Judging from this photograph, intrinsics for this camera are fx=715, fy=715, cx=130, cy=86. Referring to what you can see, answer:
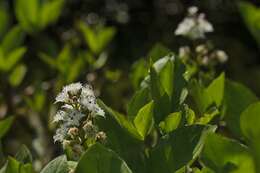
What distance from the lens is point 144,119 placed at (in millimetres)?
1442

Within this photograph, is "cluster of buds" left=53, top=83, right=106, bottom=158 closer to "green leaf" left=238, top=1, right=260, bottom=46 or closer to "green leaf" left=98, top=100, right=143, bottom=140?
"green leaf" left=98, top=100, right=143, bottom=140

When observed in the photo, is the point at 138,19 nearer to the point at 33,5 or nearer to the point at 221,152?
the point at 33,5

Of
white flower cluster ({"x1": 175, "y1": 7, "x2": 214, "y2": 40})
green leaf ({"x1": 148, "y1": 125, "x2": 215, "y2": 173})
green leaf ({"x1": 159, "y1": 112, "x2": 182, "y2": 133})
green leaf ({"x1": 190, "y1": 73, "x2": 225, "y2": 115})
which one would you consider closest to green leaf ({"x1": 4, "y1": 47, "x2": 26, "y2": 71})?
white flower cluster ({"x1": 175, "y1": 7, "x2": 214, "y2": 40})

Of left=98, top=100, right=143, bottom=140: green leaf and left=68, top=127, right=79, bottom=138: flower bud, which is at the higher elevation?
left=68, top=127, right=79, bottom=138: flower bud

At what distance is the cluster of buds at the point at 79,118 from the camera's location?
4.39ft

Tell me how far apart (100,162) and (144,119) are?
230 millimetres

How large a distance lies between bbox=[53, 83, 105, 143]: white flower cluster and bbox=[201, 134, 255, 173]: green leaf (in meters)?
0.22

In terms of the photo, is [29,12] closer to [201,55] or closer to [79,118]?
[201,55]

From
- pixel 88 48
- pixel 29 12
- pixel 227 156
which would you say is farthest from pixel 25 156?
pixel 88 48

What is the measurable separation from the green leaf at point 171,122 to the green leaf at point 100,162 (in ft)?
0.75

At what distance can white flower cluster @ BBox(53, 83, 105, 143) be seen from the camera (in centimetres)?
134

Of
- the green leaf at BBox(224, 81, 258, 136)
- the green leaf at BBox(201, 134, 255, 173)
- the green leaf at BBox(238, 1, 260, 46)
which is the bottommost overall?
the green leaf at BBox(238, 1, 260, 46)

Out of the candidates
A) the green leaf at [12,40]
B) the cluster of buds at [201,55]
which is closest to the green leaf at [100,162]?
the cluster of buds at [201,55]

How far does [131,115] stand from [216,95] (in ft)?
0.77
